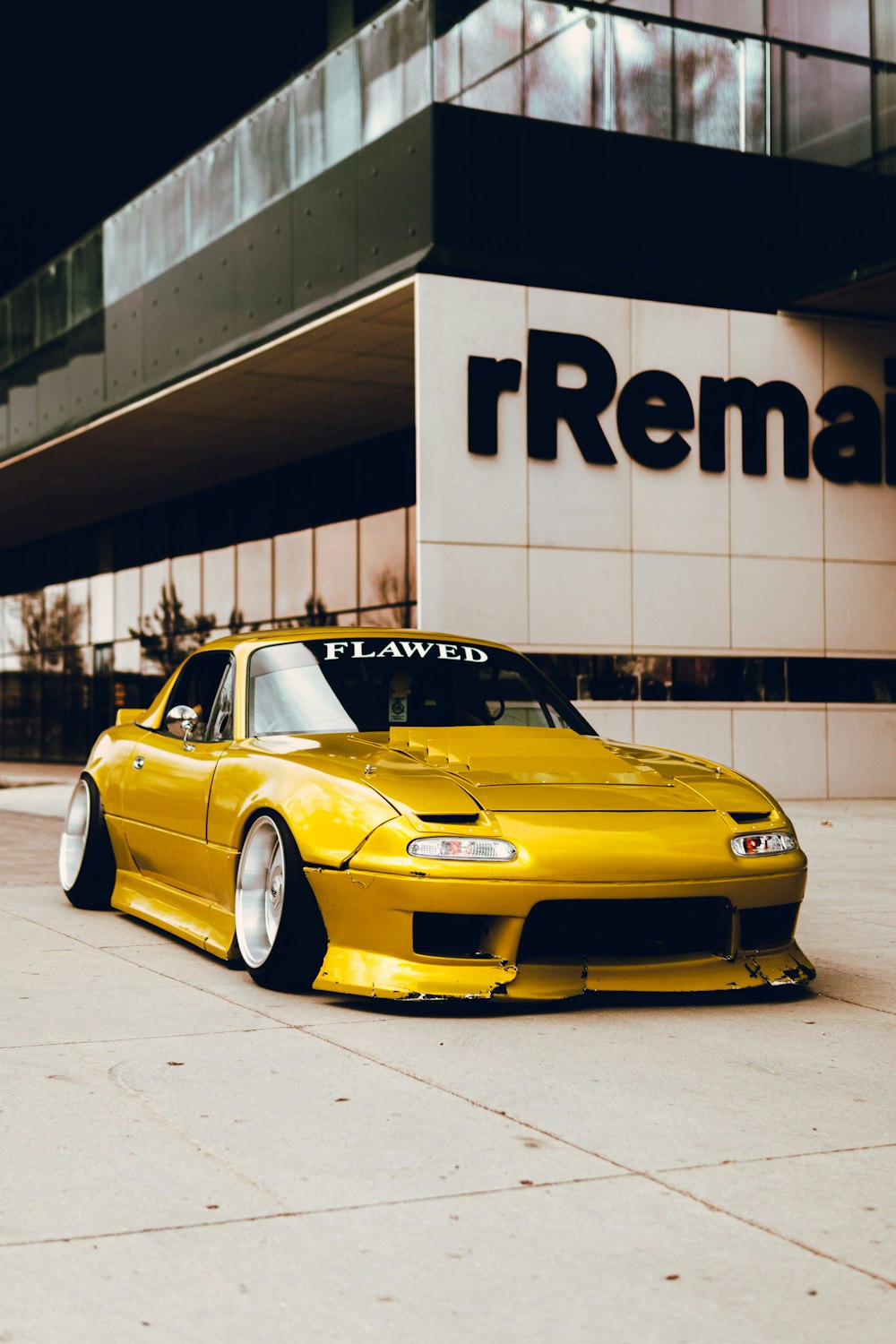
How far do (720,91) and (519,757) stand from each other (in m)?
14.1

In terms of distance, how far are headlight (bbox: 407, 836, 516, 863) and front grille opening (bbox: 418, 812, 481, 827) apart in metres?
0.08

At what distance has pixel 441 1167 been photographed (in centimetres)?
362

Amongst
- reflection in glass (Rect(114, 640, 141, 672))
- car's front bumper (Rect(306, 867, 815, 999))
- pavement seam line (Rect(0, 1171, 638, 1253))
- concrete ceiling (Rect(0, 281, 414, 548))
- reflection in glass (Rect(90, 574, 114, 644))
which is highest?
concrete ceiling (Rect(0, 281, 414, 548))

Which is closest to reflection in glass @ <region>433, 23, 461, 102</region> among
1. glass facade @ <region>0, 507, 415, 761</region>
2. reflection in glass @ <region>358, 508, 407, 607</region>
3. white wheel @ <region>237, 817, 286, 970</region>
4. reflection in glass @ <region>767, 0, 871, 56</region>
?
reflection in glass @ <region>767, 0, 871, 56</region>

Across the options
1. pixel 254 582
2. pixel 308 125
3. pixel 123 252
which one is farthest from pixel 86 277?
pixel 308 125

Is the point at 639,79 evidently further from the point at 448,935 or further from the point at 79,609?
the point at 79,609

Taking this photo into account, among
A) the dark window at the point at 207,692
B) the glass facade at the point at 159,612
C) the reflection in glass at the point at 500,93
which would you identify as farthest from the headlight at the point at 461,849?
the glass facade at the point at 159,612

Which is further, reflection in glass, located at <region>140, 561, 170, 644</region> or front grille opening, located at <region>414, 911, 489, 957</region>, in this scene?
reflection in glass, located at <region>140, 561, 170, 644</region>

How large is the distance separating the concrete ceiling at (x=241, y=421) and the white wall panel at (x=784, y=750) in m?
6.09

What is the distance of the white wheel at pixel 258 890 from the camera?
5812 millimetres

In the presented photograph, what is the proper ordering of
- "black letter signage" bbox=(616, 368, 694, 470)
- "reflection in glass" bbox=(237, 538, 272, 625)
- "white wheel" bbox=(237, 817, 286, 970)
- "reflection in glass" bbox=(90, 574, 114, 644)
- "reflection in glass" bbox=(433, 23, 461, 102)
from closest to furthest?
"white wheel" bbox=(237, 817, 286, 970)
"reflection in glass" bbox=(433, 23, 461, 102)
"black letter signage" bbox=(616, 368, 694, 470)
"reflection in glass" bbox=(237, 538, 272, 625)
"reflection in glass" bbox=(90, 574, 114, 644)

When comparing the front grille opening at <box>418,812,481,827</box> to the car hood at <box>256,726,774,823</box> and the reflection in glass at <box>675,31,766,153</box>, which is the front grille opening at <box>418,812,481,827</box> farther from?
the reflection in glass at <box>675,31,766,153</box>

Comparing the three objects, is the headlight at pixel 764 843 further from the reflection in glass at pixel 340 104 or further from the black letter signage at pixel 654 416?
the reflection in glass at pixel 340 104

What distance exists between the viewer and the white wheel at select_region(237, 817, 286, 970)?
5812 mm
